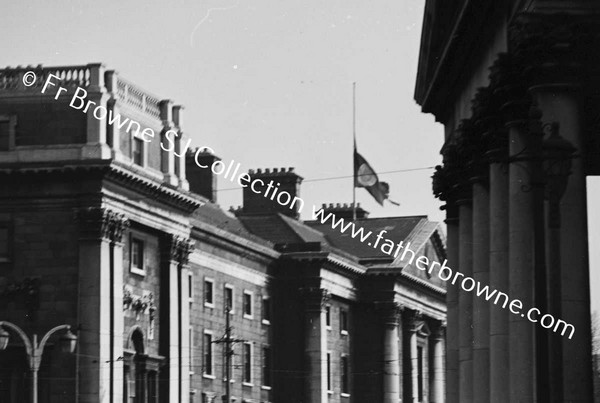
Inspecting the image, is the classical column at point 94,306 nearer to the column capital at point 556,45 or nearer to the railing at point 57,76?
the railing at point 57,76

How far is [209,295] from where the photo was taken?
102 meters

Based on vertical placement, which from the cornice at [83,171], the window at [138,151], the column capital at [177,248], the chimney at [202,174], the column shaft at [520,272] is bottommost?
the column shaft at [520,272]

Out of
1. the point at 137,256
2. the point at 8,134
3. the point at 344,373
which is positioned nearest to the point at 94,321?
the point at 137,256

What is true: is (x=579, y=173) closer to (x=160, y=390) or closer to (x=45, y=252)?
(x=45, y=252)

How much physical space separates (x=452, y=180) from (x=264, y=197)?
234 feet

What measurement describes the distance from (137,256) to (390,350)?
43151mm

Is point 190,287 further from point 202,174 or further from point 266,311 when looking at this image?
point 202,174

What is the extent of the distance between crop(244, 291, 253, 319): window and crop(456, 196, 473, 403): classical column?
55.2m

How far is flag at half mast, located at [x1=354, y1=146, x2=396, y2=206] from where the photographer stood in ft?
391

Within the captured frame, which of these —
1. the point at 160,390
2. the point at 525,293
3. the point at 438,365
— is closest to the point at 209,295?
the point at 160,390

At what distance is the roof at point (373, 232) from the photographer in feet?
433

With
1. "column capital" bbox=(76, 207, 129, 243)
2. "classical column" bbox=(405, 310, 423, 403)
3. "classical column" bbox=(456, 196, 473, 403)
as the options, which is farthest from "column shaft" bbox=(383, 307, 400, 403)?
"classical column" bbox=(456, 196, 473, 403)

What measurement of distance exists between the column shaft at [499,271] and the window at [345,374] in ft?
263

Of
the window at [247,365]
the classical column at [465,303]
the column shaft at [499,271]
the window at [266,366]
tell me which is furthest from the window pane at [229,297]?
the column shaft at [499,271]
